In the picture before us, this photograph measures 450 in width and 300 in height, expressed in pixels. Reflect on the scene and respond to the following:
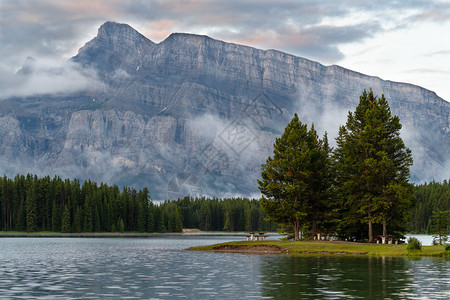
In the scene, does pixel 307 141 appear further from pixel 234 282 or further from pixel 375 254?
pixel 234 282

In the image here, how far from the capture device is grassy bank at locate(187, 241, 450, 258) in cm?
7288

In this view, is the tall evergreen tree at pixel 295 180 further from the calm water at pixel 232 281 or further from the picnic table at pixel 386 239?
the calm water at pixel 232 281

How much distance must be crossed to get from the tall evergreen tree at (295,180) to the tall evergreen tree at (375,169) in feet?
13.9

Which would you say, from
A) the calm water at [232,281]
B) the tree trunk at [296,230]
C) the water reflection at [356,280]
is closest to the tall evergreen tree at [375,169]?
the tree trunk at [296,230]

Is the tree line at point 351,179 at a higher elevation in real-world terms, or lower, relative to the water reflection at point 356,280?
higher

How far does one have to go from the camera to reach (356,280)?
43031 mm

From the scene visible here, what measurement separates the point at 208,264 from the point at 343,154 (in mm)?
45295

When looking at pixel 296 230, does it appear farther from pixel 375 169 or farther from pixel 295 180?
pixel 375 169

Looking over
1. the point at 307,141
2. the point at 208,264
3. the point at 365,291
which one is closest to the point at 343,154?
the point at 307,141

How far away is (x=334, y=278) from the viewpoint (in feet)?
146

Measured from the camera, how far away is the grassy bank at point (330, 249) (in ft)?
239

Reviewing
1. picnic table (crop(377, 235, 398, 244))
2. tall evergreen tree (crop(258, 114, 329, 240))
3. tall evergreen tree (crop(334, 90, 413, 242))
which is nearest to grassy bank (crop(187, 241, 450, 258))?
picnic table (crop(377, 235, 398, 244))

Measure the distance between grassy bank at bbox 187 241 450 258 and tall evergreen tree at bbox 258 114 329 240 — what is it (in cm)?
662

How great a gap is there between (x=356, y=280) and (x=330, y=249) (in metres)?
35.4
